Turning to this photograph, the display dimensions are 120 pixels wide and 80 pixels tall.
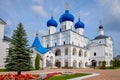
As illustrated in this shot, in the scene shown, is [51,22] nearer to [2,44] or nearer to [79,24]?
[79,24]

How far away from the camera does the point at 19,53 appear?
1927cm

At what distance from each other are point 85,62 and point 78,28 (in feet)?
41.8

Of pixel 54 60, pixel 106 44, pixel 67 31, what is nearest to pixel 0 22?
pixel 54 60

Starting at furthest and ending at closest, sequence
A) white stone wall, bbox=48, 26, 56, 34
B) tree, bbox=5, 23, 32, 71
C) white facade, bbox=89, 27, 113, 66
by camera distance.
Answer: white facade, bbox=89, 27, 113, 66, white stone wall, bbox=48, 26, 56, 34, tree, bbox=5, 23, 32, 71

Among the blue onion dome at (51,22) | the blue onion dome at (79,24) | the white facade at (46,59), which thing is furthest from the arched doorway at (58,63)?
the blue onion dome at (79,24)

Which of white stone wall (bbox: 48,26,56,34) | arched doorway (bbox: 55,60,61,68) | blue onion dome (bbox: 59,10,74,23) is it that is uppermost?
blue onion dome (bbox: 59,10,74,23)

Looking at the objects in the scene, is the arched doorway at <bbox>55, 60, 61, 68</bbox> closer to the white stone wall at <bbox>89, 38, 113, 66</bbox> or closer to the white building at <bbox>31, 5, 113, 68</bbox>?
the white building at <bbox>31, 5, 113, 68</bbox>

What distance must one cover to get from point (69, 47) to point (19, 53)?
95.9 feet

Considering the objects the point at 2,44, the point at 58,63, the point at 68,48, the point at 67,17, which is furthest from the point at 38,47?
the point at 2,44

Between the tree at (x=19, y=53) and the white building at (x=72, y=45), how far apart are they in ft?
90.5

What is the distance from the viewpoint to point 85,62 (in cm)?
5494

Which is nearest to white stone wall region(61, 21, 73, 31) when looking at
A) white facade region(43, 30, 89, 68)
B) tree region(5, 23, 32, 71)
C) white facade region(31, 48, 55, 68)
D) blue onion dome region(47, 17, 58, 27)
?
white facade region(43, 30, 89, 68)

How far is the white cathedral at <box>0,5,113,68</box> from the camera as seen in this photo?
46750mm

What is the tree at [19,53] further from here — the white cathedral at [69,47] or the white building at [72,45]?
the white building at [72,45]
